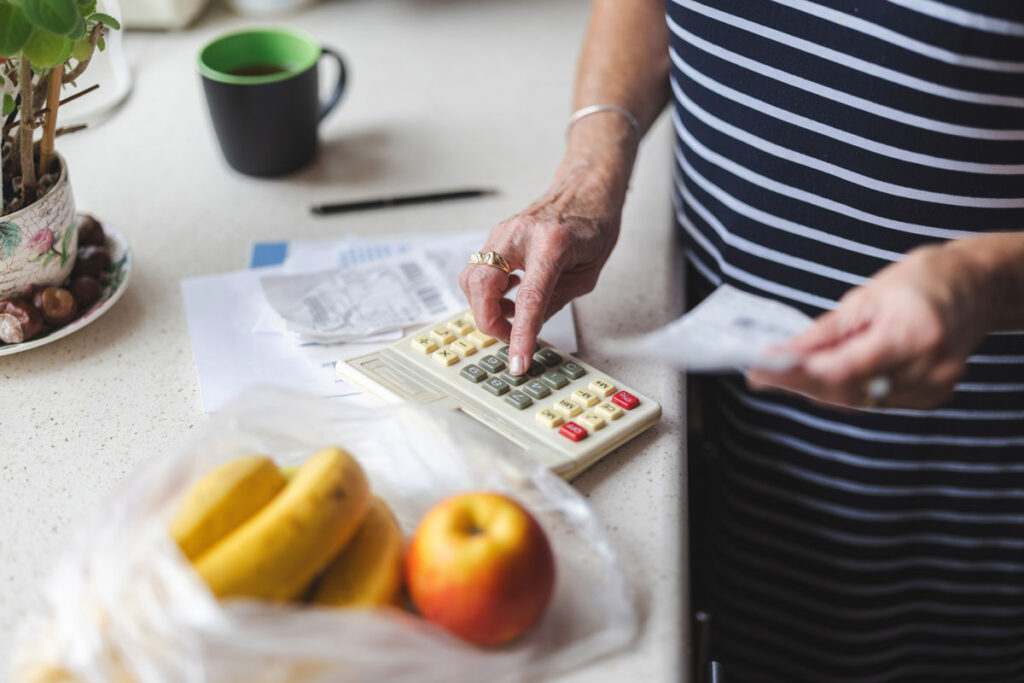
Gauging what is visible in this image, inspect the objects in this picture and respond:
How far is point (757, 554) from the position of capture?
885mm

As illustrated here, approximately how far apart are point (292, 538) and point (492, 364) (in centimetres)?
26

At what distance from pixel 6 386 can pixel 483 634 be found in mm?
465

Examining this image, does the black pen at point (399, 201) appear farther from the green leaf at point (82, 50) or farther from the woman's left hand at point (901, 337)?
the woman's left hand at point (901, 337)

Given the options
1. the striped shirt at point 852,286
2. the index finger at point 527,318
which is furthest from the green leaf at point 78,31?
the striped shirt at point 852,286

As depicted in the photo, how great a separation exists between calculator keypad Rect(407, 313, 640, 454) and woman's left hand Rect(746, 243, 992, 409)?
14cm

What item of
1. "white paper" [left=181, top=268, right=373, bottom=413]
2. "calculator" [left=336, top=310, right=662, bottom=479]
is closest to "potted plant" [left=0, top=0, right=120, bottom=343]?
"white paper" [left=181, top=268, right=373, bottom=413]

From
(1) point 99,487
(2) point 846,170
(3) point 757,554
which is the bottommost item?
(3) point 757,554

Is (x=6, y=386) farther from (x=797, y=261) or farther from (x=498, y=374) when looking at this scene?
(x=797, y=261)

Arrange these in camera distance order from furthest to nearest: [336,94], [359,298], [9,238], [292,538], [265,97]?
1. [336,94]
2. [265,97]
3. [359,298]
4. [9,238]
5. [292,538]

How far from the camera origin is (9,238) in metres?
0.67

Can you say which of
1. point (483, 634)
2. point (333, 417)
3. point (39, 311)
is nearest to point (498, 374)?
point (333, 417)

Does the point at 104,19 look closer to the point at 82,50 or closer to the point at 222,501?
the point at 82,50

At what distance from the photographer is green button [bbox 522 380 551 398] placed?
2.08 ft

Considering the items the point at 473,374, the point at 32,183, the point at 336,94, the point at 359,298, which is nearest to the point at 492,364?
the point at 473,374
